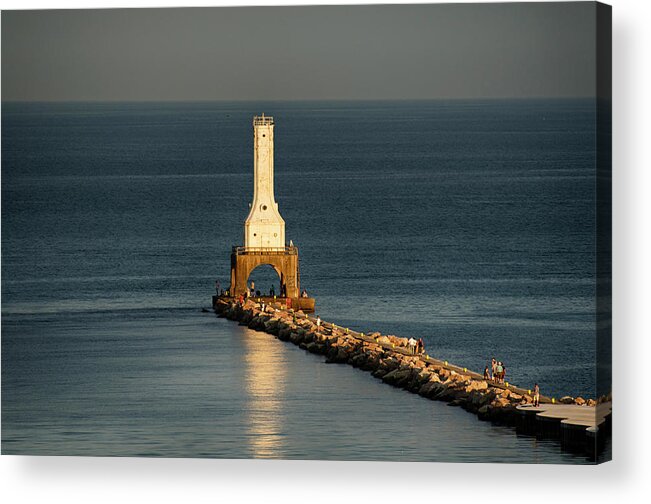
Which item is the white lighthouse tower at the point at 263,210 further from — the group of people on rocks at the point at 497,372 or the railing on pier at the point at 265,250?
the group of people on rocks at the point at 497,372

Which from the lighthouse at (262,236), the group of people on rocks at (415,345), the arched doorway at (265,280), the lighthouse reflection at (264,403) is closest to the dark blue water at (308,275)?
the lighthouse reflection at (264,403)

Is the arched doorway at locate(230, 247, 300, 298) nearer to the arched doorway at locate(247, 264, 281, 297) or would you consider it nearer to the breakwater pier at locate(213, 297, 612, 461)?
the arched doorway at locate(247, 264, 281, 297)

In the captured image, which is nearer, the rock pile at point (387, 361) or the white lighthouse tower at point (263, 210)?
the rock pile at point (387, 361)

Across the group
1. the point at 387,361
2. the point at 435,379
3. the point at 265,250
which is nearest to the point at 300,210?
the point at 265,250

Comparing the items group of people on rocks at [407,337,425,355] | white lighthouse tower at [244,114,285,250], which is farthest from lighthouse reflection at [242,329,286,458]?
group of people on rocks at [407,337,425,355]

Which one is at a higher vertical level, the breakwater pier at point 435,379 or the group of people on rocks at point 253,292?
the group of people on rocks at point 253,292

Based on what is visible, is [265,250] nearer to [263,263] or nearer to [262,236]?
[263,263]

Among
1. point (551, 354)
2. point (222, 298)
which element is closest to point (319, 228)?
point (222, 298)
